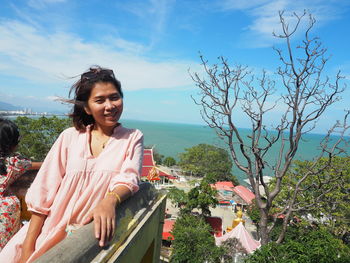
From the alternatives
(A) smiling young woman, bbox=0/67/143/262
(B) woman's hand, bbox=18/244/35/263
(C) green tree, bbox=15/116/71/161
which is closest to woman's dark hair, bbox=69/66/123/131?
(A) smiling young woman, bbox=0/67/143/262

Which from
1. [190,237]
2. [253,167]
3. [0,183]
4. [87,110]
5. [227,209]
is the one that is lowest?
[227,209]

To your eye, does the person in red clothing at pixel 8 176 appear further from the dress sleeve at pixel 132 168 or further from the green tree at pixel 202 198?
the green tree at pixel 202 198

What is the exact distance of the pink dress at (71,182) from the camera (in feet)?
4.82

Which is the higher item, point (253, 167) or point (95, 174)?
point (95, 174)

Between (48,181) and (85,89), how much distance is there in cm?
61

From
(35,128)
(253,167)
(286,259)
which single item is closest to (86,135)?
(286,259)

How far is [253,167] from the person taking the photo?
324 inches

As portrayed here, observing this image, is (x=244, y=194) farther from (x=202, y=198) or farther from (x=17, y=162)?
(x=17, y=162)

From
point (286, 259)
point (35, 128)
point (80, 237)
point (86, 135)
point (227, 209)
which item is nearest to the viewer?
point (80, 237)

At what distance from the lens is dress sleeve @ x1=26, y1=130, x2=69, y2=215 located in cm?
149

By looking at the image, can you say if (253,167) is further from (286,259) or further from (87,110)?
(87,110)

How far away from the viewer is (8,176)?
1.96 metres

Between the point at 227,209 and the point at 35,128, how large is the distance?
18.9 meters

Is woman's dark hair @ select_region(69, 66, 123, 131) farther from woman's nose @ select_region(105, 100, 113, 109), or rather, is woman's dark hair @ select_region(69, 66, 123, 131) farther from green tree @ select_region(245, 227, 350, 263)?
green tree @ select_region(245, 227, 350, 263)
